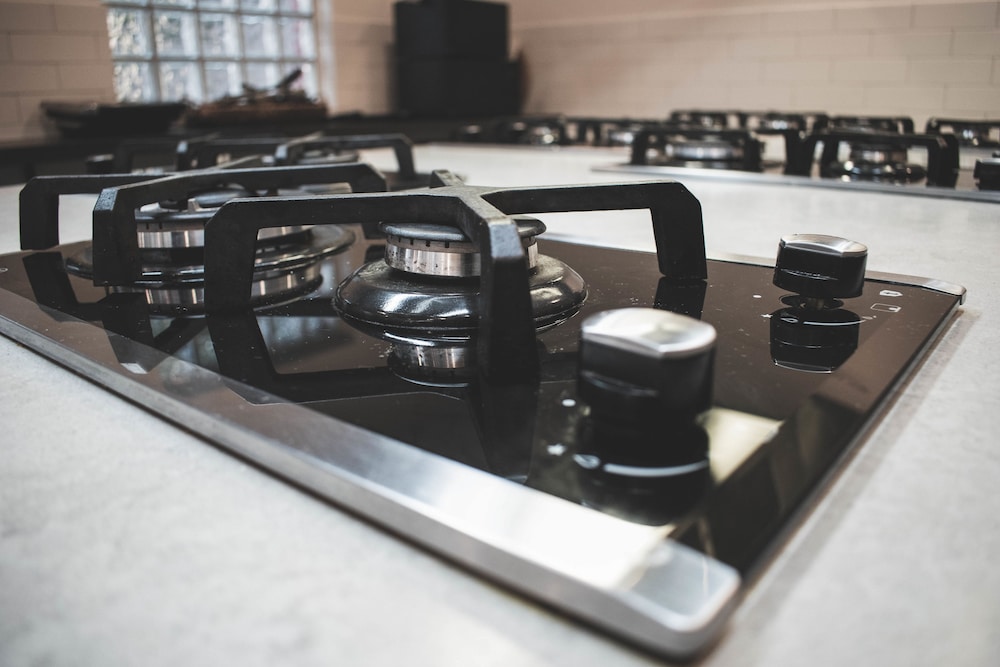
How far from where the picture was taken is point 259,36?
140 inches

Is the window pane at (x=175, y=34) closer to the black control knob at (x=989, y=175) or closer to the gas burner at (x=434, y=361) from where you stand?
the black control knob at (x=989, y=175)

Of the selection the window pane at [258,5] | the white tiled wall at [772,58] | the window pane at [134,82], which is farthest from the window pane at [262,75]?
the white tiled wall at [772,58]

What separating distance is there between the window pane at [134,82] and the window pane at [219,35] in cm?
29

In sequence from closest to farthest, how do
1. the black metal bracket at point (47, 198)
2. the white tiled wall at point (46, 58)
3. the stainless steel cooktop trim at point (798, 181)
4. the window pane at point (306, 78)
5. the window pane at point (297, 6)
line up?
the black metal bracket at point (47, 198), the stainless steel cooktop trim at point (798, 181), the white tiled wall at point (46, 58), the window pane at point (297, 6), the window pane at point (306, 78)

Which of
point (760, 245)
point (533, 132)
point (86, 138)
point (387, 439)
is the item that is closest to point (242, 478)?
point (387, 439)

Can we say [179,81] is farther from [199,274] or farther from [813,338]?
[813,338]

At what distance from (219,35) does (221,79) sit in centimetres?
19

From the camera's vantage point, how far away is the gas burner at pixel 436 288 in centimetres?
39

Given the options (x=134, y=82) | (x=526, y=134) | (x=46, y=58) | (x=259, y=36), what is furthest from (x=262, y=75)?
(x=526, y=134)

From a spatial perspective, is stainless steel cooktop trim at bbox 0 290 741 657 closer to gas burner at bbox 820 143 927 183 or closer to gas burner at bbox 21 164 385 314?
gas burner at bbox 21 164 385 314

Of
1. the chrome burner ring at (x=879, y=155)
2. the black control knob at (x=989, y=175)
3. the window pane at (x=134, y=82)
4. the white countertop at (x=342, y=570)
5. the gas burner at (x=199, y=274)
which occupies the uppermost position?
the window pane at (x=134, y=82)

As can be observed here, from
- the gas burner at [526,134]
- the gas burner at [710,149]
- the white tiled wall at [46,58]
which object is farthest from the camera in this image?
the white tiled wall at [46,58]

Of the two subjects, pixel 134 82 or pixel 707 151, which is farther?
pixel 134 82

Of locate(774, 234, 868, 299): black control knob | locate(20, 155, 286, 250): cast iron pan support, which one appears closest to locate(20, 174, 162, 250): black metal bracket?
locate(20, 155, 286, 250): cast iron pan support
